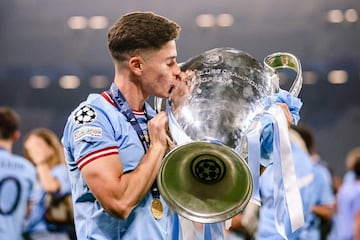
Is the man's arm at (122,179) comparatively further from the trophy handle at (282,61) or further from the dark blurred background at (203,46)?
the dark blurred background at (203,46)

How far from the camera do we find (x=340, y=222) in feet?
18.6

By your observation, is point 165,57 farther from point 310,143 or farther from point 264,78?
point 310,143

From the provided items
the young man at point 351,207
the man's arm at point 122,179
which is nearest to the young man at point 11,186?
the young man at point 351,207

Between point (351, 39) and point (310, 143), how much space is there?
286 centimetres

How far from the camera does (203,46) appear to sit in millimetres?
7363

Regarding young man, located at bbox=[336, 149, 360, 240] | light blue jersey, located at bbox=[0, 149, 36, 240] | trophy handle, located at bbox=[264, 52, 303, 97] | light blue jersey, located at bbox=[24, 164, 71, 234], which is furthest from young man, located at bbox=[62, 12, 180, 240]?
young man, located at bbox=[336, 149, 360, 240]

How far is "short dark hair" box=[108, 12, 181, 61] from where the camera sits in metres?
2.20

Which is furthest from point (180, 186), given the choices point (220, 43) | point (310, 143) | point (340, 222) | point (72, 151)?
point (220, 43)

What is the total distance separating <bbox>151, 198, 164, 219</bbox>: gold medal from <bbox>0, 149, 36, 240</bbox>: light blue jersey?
2.28 meters

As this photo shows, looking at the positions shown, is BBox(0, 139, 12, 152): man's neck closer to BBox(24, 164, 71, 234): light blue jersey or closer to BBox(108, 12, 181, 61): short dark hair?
BBox(24, 164, 71, 234): light blue jersey

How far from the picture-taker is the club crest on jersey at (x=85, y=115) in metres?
2.16

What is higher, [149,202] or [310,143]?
[149,202]

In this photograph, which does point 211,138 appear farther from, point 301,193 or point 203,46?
point 203,46

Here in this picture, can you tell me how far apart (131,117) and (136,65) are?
0.46 ft
